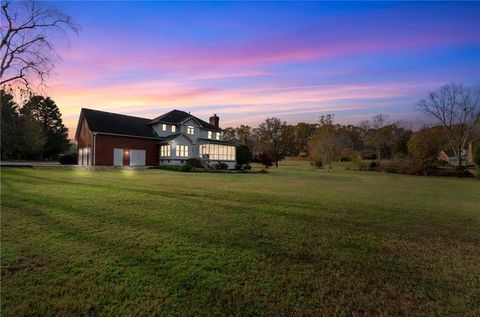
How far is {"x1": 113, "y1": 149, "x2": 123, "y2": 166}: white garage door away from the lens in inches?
1153

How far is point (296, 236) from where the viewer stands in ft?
17.6

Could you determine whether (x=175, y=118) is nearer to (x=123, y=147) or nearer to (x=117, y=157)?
(x=123, y=147)

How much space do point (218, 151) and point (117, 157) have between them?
1304cm

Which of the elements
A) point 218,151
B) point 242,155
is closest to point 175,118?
point 218,151

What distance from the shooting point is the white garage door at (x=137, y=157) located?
3077 centimetres

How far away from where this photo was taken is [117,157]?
29594mm

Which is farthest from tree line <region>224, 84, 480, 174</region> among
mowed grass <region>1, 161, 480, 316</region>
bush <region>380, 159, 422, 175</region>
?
mowed grass <region>1, 161, 480, 316</region>

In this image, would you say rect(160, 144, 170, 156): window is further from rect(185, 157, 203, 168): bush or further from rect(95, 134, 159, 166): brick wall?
rect(185, 157, 203, 168): bush

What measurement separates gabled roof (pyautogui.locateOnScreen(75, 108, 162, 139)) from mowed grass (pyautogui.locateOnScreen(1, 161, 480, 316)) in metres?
24.1

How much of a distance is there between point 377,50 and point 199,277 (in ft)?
58.2

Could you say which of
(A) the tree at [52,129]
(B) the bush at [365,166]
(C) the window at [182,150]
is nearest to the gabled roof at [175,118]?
(C) the window at [182,150]

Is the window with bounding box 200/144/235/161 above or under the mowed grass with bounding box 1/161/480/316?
above

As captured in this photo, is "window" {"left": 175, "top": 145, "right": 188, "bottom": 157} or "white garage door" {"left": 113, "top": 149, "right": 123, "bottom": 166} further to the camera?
"window" {"left": 175, "top": 145, "right": 188, "bottom": 157}

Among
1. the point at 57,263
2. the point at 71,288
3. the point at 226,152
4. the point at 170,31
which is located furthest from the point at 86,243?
the point at 226,152
